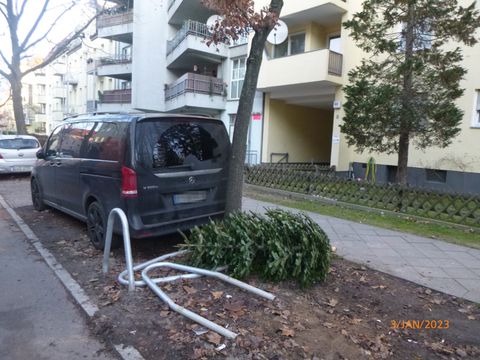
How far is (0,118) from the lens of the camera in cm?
6856

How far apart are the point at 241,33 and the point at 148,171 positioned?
230 centimetres

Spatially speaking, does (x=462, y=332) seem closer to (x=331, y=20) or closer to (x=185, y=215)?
(x=185, y=215)

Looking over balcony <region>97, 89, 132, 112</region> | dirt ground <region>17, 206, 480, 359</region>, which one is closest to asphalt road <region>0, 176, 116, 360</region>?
dirt ground <region>17, 206, 480, 359</region>

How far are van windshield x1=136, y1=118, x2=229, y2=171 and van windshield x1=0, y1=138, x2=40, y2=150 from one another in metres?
10.3

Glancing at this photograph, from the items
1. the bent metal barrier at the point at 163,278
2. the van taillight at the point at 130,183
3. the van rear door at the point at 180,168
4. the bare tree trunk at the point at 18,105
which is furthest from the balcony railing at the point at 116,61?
the bent metal barrier at the point at 163,278

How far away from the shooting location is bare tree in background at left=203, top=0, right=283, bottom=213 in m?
4.65

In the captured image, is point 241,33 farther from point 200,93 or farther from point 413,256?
point 200,93

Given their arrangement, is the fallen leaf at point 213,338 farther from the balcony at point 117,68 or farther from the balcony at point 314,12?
the balcony at point 117,68

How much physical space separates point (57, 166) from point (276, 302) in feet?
15.8

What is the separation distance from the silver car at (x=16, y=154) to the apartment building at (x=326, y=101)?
9.36 m

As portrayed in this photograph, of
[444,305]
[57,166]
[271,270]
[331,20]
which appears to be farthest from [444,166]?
[57,166]

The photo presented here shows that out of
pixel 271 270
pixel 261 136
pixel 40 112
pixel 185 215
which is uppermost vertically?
pixel 40 112

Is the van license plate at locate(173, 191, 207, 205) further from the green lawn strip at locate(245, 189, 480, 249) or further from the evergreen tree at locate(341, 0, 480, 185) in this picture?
the evergreen tree at locate(341, 0, 480, 185)

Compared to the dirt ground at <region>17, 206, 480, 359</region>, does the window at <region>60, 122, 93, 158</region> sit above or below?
above
